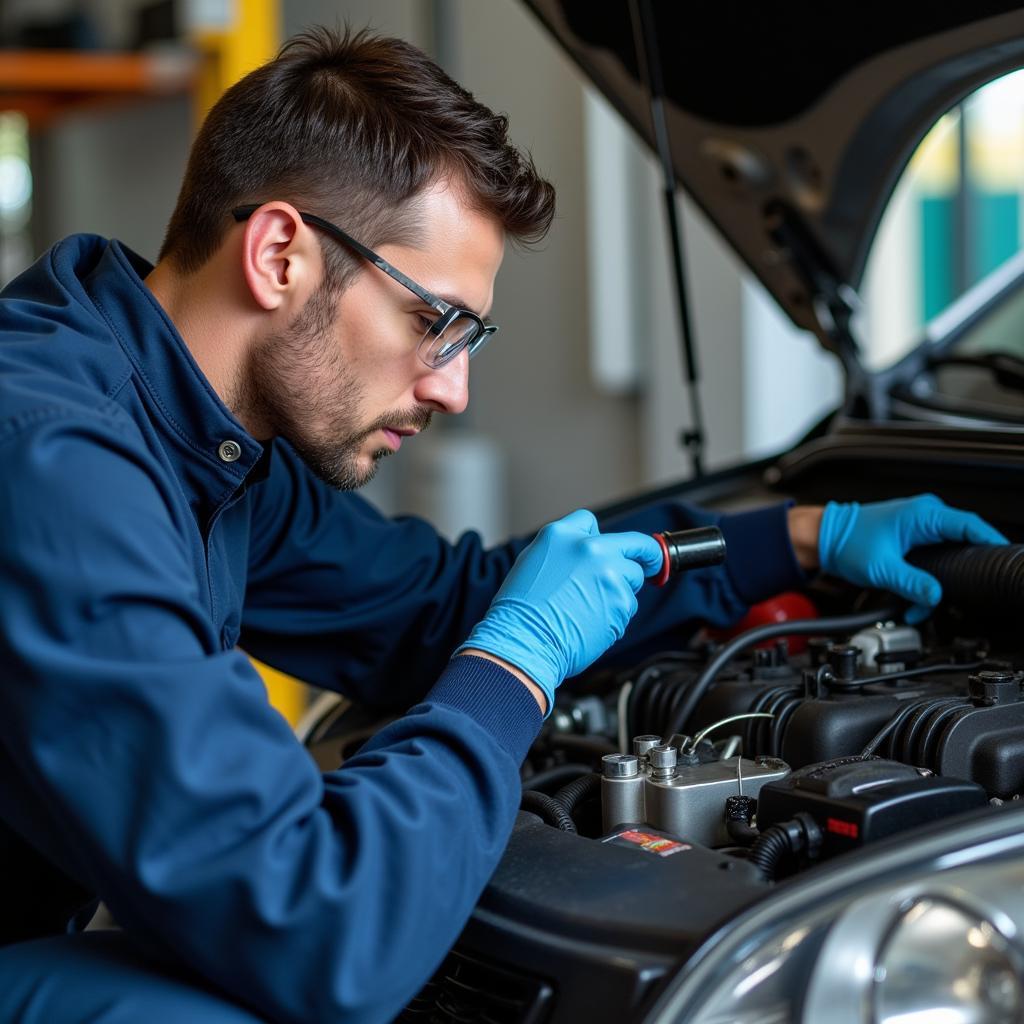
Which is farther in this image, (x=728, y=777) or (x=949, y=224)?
(x=949, y=224)

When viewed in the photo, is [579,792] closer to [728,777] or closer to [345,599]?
[728,777]

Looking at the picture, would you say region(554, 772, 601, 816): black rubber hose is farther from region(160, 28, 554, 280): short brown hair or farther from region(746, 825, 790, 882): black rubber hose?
region(160, 28, 554, 280): short brown hair

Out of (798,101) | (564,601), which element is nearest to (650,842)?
(564,601)

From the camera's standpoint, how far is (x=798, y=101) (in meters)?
1.85

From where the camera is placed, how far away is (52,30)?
551 cm

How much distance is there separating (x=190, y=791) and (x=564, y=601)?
432 mm

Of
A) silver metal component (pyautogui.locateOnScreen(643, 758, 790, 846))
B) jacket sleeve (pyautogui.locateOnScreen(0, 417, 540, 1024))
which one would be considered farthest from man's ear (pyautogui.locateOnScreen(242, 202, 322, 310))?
silver metal component (pyautogui.locateOnScreen(643, 758, 790, 846))

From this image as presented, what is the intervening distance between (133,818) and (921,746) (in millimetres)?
663

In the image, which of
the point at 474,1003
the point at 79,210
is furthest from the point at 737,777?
the point at 79,210

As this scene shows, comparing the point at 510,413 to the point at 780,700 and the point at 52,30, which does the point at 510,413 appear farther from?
the point at 780,700

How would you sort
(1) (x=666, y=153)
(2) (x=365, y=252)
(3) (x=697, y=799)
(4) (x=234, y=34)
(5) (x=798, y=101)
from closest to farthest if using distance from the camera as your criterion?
(3) (x=697, y=799)
(2) (x=365, y=252)
(5) (x=798, y=101)
(1) (x=666, y=153)
(4) (x=234, y=34)

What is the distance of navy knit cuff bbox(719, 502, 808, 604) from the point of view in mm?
1675

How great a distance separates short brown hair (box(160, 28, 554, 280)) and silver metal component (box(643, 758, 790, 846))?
21.7 inches

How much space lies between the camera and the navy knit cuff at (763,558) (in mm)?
1675
